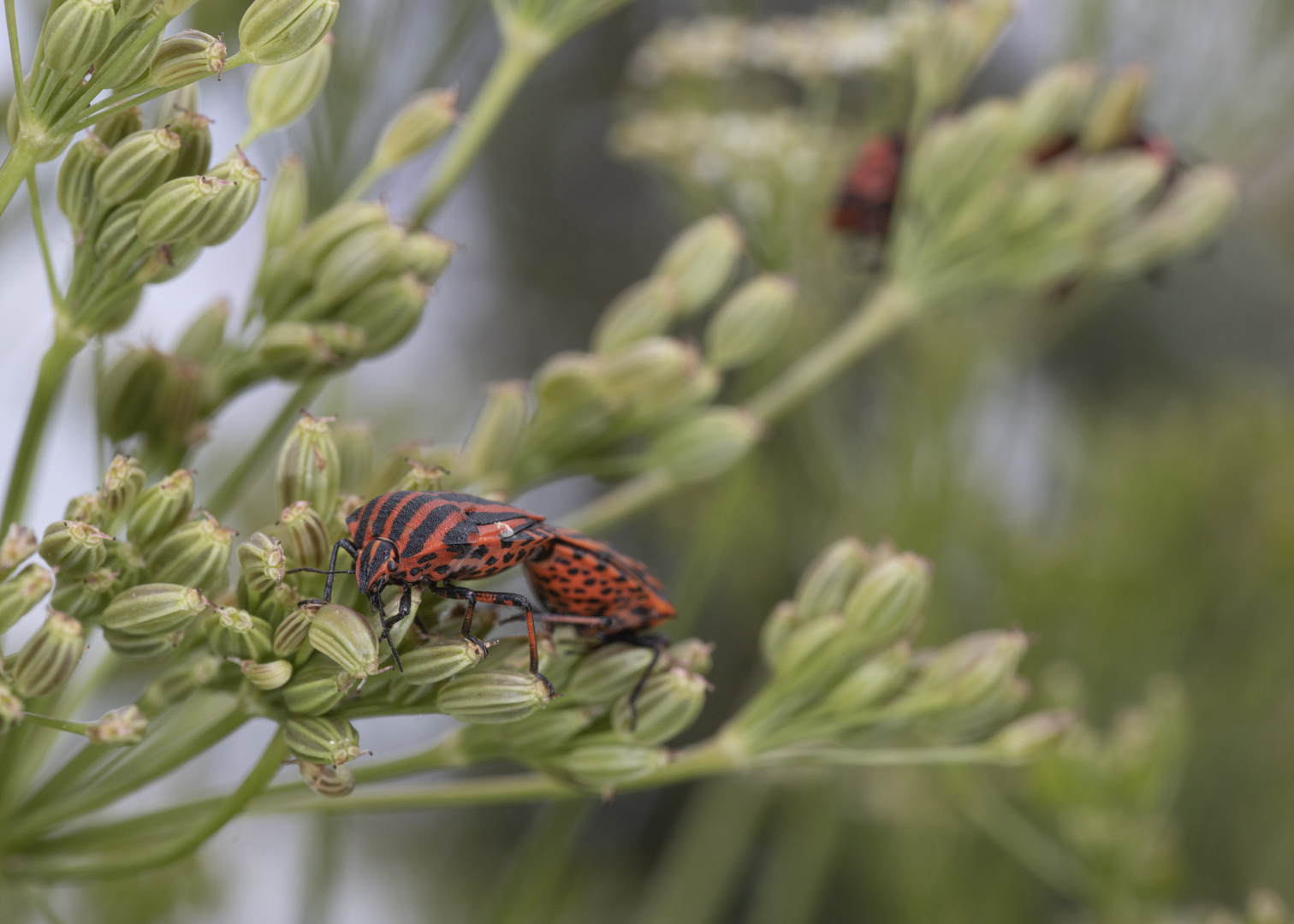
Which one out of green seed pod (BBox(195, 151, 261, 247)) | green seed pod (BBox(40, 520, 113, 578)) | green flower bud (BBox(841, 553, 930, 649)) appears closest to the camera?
green seed pod (BBox(40, 520, 113, 578))

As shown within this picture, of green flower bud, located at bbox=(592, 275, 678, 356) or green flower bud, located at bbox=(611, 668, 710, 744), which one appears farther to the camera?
green flower bud, located at bbox=(592, 275, 678, 356)

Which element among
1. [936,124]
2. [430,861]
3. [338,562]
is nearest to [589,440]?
[338,562]

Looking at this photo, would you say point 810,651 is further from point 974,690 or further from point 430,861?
point 430,861

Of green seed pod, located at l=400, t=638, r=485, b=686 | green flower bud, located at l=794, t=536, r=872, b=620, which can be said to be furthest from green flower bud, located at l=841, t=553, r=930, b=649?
green seed pod, located at l=400, t=638, r=485, b=686

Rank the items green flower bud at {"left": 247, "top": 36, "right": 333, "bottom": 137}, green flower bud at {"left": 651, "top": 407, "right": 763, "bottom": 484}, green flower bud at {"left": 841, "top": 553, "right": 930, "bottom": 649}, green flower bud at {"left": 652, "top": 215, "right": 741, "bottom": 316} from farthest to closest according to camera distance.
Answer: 1. green flower bud at {"left": 652, "top": 215, "right": 741, "bottom": 316}
2. green flower bud at {"left": 651, "top": 407, "right": 763, "bottom": 484}
3. green flower bud at {"left": 841, "top": 553, "right": 930, "bottom": 649}
4. green flower bud at {"left": 247, "top": 36, "right": 333, "bottom": 137}

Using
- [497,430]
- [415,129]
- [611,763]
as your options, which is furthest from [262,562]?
[415,129]

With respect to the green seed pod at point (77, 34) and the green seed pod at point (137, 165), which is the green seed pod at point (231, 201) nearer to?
the green seed pod at point (137, 165)

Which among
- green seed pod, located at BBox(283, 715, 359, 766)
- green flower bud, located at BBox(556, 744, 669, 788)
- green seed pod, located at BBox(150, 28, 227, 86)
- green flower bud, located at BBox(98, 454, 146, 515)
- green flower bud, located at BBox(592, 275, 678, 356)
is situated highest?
green seed pod, located at BBox(150, 28, 227, 86)

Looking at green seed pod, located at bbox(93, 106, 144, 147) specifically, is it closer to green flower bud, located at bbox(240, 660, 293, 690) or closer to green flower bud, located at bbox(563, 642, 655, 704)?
green flower bud, located at bbox(240, 660, 293, 690)
